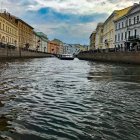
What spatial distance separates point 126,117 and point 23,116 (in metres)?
2.61

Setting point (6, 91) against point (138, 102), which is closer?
point (138, 102)

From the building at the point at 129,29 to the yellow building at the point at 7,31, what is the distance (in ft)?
86.7

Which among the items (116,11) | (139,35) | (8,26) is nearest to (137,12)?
(139,35)

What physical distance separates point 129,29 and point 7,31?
30.8 metres

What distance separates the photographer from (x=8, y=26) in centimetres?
8338

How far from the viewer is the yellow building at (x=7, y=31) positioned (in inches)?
2916

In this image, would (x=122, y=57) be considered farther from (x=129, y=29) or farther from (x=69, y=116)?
(x=69, y=116)

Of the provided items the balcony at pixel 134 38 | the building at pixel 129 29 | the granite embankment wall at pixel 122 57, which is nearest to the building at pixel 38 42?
the building at pixel 129 29

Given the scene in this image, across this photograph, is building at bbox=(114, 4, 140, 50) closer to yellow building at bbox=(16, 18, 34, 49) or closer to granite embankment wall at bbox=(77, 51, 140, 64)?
granite embankment wall at bbox=(77, 51, 140, 64)

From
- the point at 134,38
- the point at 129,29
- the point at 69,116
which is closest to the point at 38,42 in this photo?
the point at 129,29

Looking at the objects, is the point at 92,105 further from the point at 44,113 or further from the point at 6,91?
the point at 6,91

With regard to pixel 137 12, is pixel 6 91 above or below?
below

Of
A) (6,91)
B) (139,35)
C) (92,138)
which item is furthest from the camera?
(139,35)

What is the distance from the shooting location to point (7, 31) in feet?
267
